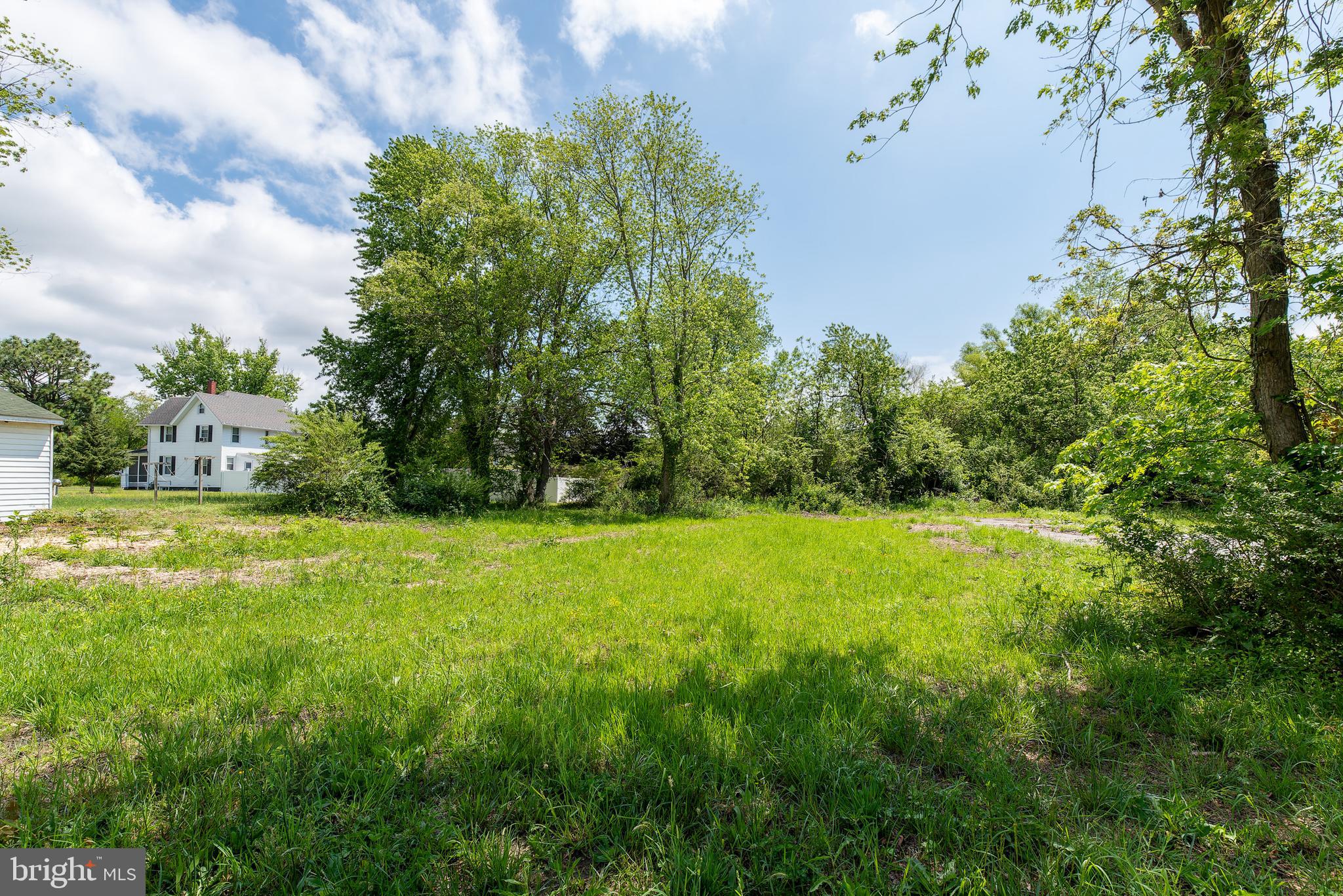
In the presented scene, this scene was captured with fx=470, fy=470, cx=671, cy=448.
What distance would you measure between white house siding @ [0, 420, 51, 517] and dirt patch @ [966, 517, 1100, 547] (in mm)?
27836

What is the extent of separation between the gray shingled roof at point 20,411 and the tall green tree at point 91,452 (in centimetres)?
2353

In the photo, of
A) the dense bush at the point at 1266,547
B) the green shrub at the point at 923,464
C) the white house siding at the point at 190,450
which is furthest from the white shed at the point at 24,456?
the green shrub at the point at 923,464

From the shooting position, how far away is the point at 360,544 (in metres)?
10.6

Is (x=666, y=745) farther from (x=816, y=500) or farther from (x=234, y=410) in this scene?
(x=234, y=410)

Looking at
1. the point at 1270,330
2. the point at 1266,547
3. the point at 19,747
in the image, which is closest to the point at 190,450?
the point at 19,747

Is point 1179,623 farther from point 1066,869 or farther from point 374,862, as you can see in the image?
point 374,862

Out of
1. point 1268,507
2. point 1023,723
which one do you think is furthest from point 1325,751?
point 1268,507

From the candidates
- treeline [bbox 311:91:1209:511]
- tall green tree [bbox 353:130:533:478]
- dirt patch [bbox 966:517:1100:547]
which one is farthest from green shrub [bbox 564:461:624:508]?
dirt patch [bbox 966:517:1100:547]

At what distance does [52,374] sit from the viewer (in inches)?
1753

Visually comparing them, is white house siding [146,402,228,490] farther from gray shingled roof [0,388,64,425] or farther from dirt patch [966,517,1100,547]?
dirt patch [966,517,1100,547]

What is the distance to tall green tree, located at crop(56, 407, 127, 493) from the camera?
3164cm

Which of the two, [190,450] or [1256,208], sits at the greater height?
[1256,208]

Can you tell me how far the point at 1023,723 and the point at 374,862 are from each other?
386 cm

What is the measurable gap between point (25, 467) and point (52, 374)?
49492mm
